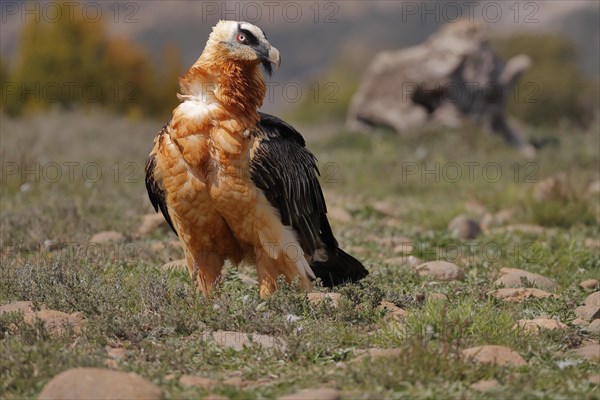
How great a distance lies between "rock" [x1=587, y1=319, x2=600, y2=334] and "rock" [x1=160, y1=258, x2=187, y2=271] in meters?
3.03

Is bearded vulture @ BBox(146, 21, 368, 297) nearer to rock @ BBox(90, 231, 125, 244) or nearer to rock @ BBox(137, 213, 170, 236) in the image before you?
rock @ BBox(90, 231, 125, 244)

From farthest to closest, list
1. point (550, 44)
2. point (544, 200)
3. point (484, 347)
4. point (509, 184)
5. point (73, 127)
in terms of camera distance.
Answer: point (550, 44)
point (73, 127)
point (509, 184)
point (544, 200)
point (484, 347)

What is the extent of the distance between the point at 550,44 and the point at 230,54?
1595 inches

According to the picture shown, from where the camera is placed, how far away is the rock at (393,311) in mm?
5773

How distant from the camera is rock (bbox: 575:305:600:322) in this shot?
6059 mm

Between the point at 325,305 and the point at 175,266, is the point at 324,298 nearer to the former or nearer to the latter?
the point at 325,305

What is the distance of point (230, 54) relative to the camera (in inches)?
243

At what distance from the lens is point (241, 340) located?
5234mm

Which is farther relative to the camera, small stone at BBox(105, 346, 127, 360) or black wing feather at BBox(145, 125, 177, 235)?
black wing feather at BBox(145, 125, 177, 235)

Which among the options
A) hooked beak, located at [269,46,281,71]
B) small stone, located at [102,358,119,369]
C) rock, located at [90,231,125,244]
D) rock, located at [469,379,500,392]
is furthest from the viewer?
rock, located at [90,231,125,244]

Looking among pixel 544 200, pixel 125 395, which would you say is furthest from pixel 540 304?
pixel 544 200

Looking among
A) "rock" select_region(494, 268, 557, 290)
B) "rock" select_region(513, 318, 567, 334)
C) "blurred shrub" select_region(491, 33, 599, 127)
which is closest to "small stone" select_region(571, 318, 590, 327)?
"rock" select_region(513, 318, 567, 334)

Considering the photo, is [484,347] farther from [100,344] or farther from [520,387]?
[100,344]

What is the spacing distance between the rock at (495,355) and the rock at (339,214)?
5.54 meters
